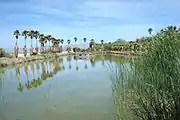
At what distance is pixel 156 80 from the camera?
5672 mm

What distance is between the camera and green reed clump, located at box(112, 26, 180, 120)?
5621mm

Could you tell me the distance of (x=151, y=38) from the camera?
20.9 ft

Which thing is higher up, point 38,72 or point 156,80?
point 156,80

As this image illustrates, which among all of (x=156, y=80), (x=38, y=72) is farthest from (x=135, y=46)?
(x=38, y=72)

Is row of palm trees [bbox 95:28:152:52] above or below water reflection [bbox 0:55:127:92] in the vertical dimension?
above

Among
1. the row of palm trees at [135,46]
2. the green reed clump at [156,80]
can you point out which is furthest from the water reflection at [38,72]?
the green reed clump at [156,80]

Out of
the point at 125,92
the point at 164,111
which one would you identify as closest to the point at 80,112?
the point at 125,92

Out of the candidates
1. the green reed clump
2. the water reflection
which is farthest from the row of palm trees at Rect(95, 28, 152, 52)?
the water reflection

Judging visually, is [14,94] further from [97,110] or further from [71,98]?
[97,110]

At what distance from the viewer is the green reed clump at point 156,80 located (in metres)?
5.62

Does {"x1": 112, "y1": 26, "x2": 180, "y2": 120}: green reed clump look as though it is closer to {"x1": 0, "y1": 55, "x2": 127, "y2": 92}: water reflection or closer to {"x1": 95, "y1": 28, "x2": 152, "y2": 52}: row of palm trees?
{"x1": 95, "y1": 28, "x2": 152, "y2": 52}: row of palm trees

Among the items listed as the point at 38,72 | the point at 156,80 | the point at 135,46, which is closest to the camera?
the point at 156,80

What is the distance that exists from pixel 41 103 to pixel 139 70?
9029mm

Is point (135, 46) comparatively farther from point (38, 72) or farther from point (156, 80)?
point (38, 72)
